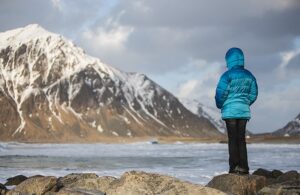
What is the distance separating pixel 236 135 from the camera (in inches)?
410

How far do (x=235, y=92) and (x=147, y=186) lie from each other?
9.65 ft

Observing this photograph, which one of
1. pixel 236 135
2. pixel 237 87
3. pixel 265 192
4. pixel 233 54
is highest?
pixel 233 54

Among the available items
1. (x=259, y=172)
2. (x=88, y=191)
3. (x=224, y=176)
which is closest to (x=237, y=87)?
(x=224, y=176)

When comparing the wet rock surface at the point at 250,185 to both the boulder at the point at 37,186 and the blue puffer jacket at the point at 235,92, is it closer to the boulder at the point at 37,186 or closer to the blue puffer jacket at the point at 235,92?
the blue puffer jacket at the point at 235,92

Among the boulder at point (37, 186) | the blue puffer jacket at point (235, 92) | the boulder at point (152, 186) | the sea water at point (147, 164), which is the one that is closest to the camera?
the boulder at point (152, 186)

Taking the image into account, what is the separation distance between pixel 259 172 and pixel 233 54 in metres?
6.43

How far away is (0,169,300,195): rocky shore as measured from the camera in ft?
28.3

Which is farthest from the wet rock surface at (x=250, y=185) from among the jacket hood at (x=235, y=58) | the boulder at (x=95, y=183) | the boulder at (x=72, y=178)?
the boulder at (x=72, y=178)

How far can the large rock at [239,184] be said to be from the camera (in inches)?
372

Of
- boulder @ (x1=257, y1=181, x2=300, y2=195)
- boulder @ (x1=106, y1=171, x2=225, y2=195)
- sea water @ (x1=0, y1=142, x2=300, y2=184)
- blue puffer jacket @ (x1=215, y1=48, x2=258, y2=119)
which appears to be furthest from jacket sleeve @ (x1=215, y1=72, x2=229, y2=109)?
sea water @ (x1=0, y1=142, x2=300, y2=184)

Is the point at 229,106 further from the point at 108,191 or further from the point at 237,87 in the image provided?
the point at 108,191

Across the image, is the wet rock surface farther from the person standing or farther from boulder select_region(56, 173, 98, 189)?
A: boulder select_region(56, 173, 98, 189)

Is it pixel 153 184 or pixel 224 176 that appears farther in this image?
pixel 224 176

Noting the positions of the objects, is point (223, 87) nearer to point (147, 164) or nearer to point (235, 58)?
point (235, 58)
